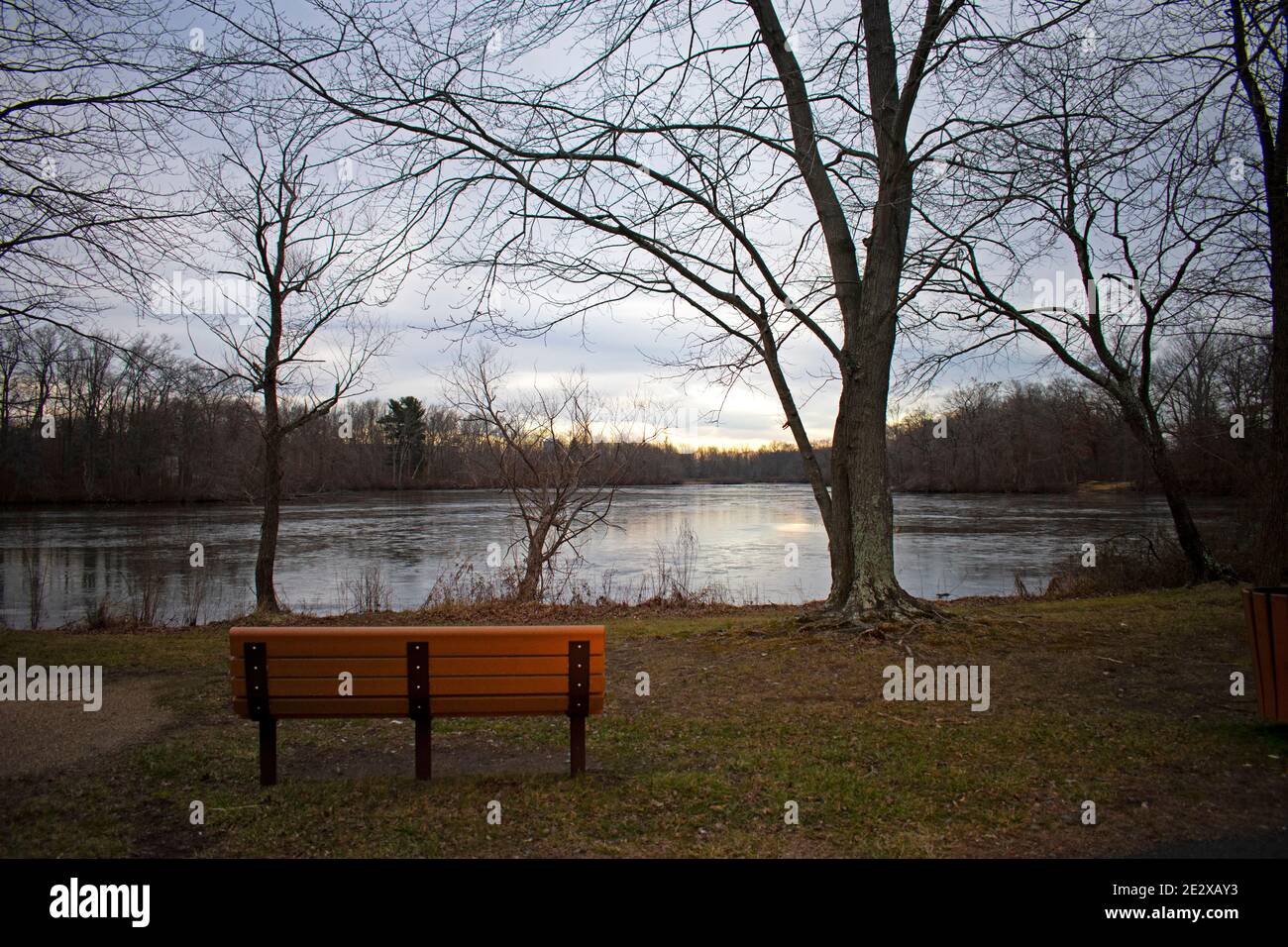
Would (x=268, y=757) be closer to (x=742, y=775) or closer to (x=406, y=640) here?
(x=406, y=640)

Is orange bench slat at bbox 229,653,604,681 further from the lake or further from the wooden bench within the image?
the lake

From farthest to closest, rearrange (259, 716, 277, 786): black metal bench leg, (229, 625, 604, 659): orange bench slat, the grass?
(259, 716, 277, 786): black metal bench leg
(229, 625, 604, 659): orange bench slat
the grass

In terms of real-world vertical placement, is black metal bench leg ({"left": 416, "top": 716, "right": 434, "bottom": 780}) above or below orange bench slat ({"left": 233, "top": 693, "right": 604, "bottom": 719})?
below

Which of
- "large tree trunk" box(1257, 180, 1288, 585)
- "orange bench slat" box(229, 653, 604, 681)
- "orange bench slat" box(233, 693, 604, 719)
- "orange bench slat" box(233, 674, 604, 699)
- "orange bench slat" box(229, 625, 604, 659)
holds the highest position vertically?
"large tree trunk" box(1257, 180, 1288, 585)

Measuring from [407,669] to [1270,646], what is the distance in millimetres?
5177

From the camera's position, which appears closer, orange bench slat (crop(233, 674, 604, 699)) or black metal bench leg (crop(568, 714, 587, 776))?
orange bench slat (crop(233, 674, 604, 699))

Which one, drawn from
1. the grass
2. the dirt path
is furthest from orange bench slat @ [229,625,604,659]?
the dirt path

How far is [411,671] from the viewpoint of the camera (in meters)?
4.53

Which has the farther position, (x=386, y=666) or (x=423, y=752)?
(x=423, y=752)

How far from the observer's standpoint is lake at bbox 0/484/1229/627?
17625 millimetres

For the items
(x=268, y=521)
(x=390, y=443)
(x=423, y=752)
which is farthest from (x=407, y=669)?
(x=390, y=443)
